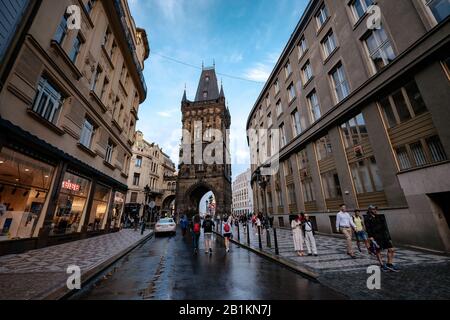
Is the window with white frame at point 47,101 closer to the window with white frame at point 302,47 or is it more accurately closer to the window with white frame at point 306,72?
the window with white frame at point 306,72

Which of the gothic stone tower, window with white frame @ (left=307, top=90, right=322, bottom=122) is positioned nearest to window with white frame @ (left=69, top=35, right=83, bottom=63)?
window with white frame @ (left=307, top=90, right=322, bottom=122)

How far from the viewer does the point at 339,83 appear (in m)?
13.6

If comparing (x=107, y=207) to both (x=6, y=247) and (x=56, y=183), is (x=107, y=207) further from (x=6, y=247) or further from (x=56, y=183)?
(x=6, y=247)

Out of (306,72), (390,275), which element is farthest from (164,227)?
(306,72)

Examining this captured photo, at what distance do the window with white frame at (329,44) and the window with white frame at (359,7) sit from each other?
1.90 m

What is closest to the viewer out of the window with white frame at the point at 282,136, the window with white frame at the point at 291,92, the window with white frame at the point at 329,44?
the window with white frame at the point at 329,44

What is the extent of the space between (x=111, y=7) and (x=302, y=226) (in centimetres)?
2031

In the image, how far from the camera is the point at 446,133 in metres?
7.37

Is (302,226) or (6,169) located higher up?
(6,169)

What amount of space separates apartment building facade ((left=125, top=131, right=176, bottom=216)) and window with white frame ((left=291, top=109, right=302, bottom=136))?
23412 mm

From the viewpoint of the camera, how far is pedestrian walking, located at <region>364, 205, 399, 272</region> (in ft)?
18.2

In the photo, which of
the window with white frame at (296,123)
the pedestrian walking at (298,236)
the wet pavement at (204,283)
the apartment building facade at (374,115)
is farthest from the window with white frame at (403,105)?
the wet pavement at (204,283)

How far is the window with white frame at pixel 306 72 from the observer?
1696 centimetres
